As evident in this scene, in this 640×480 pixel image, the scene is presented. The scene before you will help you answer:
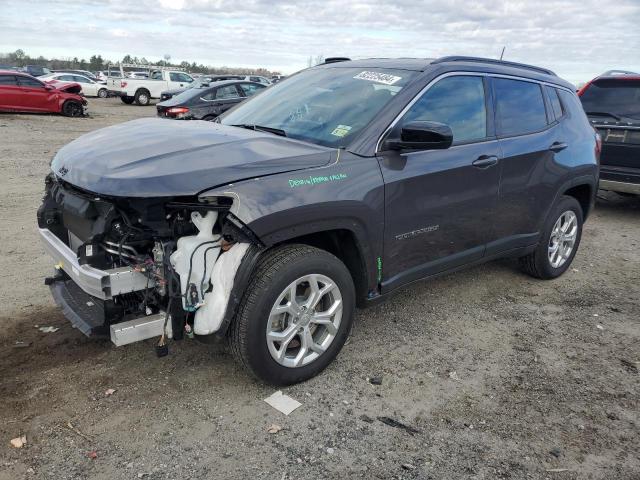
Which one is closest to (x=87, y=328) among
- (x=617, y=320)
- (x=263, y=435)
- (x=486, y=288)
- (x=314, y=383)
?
(x=263, y=435)

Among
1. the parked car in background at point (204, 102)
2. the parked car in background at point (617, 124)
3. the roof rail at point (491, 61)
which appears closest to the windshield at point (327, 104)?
the roof rail at point (491, 61)

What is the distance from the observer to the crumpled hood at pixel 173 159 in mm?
2719

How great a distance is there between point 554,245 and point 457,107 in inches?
82.6

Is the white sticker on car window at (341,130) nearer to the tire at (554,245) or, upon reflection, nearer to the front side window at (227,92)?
the tire at (554,245)

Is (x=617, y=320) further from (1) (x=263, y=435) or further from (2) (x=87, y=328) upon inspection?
(2) (x=87, y=328)

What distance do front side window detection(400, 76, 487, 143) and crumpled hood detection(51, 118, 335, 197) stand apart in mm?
840

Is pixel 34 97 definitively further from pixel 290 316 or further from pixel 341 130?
pixel 290 316

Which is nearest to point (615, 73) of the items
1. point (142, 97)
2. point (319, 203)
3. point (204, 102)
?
point (319, 203)

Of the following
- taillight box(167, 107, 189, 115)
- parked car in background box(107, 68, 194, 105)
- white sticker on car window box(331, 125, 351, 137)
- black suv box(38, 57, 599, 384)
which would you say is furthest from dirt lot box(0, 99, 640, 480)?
parked car in background box(107, 68, 194, 105)

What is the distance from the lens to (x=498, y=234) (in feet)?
14.4

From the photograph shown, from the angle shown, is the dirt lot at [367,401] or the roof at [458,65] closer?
the dirt lot at [367,401]

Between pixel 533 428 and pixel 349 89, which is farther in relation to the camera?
pixel 349 89

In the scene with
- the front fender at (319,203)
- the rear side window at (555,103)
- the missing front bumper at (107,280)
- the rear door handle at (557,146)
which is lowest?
the missing front bumper at (107,280)

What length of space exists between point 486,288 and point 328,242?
7.41 feet
